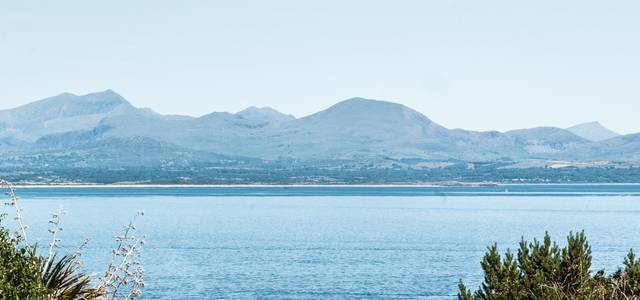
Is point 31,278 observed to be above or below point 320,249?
above

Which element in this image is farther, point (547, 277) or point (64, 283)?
point (547, 277)

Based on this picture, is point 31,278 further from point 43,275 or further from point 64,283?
point 64,283

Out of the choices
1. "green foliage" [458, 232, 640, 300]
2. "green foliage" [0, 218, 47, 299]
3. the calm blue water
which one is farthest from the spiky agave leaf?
the calm blue water

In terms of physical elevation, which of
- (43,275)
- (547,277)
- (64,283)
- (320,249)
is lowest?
(320,249)

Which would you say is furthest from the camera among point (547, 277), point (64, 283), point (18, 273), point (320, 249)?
point (320, 249)

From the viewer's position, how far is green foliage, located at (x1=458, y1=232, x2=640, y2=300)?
117ft

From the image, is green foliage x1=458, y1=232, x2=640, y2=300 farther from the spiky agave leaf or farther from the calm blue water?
the calm blue water

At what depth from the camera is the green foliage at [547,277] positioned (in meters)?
35.7

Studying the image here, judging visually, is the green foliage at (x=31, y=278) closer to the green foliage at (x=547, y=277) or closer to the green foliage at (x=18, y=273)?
the green foliage at (x=18, y=273)

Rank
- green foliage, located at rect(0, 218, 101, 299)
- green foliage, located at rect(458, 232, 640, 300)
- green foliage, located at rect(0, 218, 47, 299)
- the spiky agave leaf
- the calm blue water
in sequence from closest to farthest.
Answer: green foliage, located at rect(0, 218, 47, 299), green foliage, located at rect(0, 218, 101, 299), the spiky agave leaf, green foliage, located at rect(458, 232, 640, 300), the calm blue water

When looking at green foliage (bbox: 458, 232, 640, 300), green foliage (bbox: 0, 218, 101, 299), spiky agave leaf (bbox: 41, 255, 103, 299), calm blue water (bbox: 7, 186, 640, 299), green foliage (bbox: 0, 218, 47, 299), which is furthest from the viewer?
calm blue water (bbox: 7, 186, 640, 299)

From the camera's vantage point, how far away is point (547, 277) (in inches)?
1512

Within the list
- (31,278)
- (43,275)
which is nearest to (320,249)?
(43,275)

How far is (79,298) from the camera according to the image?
24.9 meters
